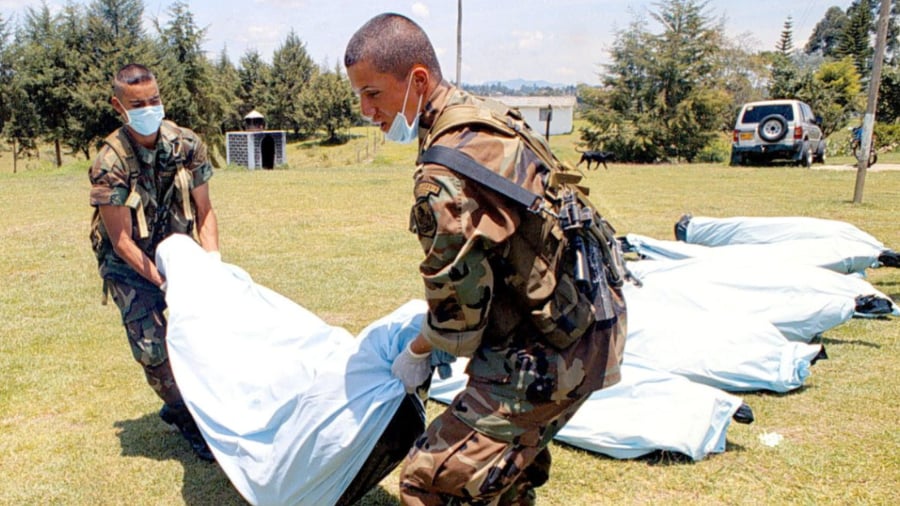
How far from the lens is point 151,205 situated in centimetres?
326

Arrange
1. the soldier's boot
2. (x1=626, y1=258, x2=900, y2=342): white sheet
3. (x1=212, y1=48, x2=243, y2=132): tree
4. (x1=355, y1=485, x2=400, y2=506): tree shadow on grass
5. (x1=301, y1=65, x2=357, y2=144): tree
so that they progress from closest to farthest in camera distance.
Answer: (x1=355, y1=485, x2=400, y2=506): tree shadow on grass, the soldier's boot, (x1=626, y1=258, x2=900, y2=342): white sheet, (x1=212, y1=48, x2=243, y2=132): tree, (x1=301, y1=65, x2=357, y2=144): tree

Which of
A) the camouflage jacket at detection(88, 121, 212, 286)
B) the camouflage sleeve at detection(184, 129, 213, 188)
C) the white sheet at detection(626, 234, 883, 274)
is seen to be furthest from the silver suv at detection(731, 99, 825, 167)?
the camouflage jacket at detection(88, 121, 212, 286)

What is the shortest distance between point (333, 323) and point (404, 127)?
3829 mm

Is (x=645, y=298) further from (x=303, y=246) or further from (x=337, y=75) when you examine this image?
(x=337, y=75)

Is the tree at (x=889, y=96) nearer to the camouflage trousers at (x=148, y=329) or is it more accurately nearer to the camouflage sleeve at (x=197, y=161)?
the camouflage sleeve at (x=197, y=161)

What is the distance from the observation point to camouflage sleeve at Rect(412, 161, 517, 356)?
164 cm

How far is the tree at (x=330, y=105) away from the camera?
48.9 metres

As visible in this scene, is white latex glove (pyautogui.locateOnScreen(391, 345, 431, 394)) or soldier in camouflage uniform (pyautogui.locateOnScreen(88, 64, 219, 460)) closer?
white latex glove (pyautogui.locateOnScreen(391, 345, 431, 394))

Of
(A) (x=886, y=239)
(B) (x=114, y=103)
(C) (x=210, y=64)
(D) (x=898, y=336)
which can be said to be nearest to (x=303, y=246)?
(B) (x=114, y=103)

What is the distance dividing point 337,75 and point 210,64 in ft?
45.3

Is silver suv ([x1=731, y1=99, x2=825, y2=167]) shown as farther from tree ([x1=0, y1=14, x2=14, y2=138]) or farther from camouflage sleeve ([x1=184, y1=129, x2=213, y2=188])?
tree ([x1=0, y1=14, x2=14, y2=138])

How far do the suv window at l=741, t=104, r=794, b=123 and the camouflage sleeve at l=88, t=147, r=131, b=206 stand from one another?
1857cm

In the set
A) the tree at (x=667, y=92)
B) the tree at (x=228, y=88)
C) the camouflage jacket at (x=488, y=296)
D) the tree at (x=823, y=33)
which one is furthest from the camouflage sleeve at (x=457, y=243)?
the tree at (x=823, y=33)

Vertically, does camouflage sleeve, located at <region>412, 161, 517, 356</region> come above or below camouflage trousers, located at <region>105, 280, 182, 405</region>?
above
